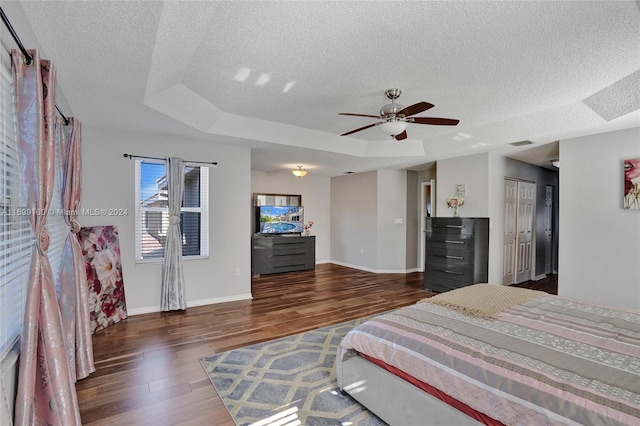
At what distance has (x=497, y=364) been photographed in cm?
153

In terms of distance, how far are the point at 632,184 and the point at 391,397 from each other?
391 cm

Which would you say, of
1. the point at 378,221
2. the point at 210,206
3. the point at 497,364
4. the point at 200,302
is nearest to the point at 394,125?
the point at 497,364

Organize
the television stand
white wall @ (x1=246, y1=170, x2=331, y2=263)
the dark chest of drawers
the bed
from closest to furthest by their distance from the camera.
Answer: the bed → the dark chest of drawers → the television stand → white wall @ (x1=246, y1=170, x2=331, y2=263)

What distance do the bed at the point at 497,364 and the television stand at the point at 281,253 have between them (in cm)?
455

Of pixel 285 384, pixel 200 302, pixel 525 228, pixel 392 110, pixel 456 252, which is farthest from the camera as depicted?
pixel 525 228

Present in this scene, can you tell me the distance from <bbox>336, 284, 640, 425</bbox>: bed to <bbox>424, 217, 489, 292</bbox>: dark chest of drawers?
232cm

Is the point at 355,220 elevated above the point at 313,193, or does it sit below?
below

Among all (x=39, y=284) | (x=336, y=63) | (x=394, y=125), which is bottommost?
(x=39, y=284)

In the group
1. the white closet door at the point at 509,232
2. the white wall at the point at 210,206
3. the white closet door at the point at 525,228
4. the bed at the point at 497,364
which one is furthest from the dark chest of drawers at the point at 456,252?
the white wall at the point at 210,206

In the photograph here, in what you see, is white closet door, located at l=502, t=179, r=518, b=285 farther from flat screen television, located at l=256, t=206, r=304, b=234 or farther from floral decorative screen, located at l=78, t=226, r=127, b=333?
floral decorative screen, located at l=78, t=226, r=127, b=333

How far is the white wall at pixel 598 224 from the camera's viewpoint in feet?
11.9

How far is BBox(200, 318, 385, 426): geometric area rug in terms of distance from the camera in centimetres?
201

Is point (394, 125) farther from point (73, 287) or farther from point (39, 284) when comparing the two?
point (73, 287)

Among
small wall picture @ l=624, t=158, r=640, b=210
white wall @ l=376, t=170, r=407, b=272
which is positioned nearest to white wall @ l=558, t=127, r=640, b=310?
small wall picture @ l=624, t=158, r=640, b=210
